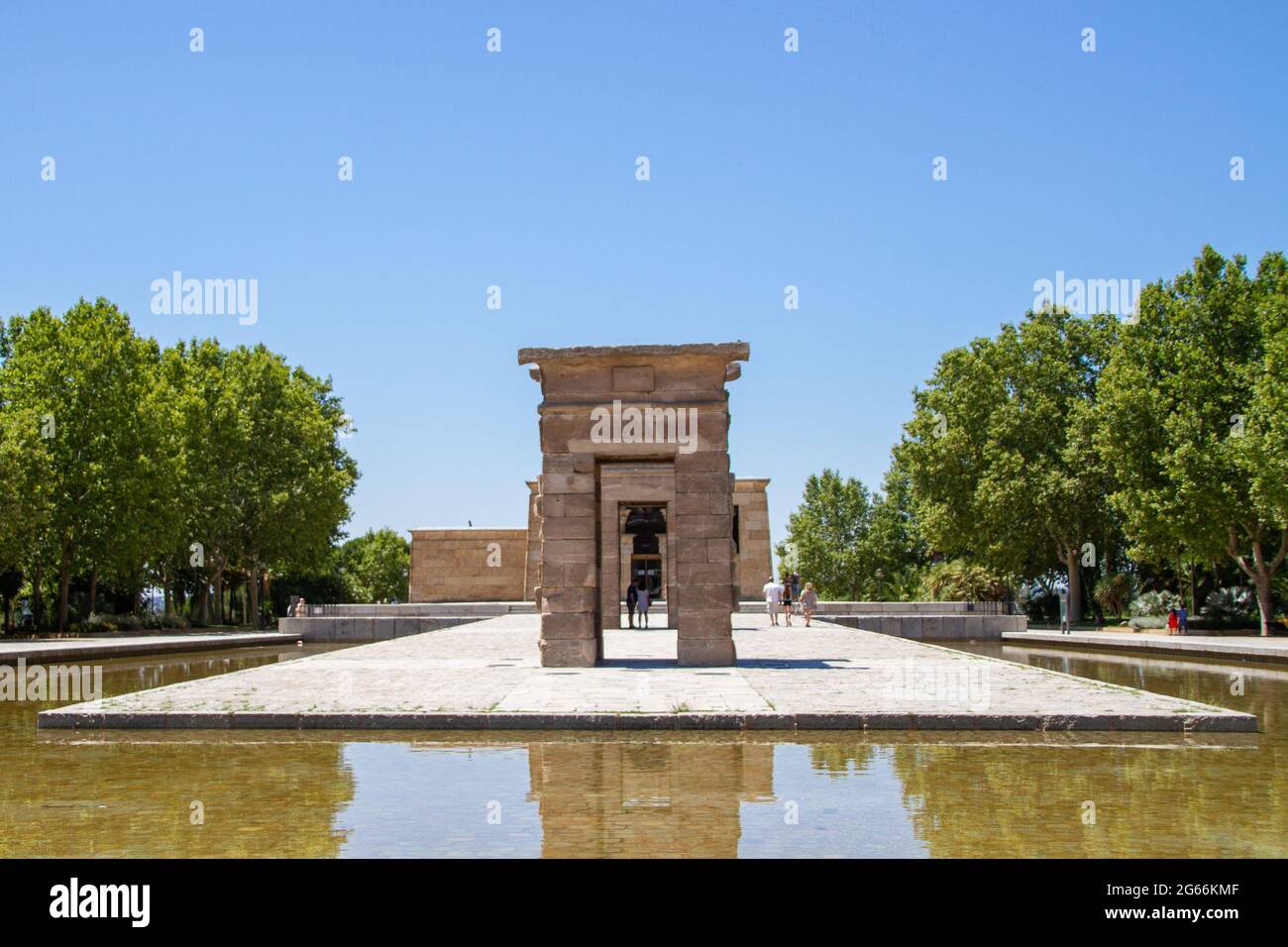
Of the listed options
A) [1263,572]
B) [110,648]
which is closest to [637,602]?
[110,648]

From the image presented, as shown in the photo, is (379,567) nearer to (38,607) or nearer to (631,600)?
(38,607)

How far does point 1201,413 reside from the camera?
33.9 metres

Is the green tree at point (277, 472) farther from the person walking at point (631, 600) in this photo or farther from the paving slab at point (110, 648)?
the person walking at point (631, 600)

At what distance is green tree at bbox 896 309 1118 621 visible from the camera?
42.9 metres

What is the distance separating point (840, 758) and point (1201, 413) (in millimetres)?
29018

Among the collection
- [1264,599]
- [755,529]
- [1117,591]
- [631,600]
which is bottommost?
[1117,591]

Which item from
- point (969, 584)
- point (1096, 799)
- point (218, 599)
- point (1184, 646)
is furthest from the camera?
point (218, 599)

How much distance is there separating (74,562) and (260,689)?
92.4 ft

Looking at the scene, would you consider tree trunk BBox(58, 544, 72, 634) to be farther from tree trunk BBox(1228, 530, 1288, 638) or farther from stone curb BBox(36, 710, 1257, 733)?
tree trunk BBox(1228, 530, 1288, 638)

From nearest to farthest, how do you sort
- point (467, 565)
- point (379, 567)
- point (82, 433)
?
point (82, 433) → point (467, 565) → point (379, 567)

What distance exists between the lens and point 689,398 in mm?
17250

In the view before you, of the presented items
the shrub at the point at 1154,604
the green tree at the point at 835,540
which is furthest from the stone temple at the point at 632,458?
the green tree at the point at 835,540

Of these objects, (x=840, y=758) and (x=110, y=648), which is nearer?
(x=840, y=758)

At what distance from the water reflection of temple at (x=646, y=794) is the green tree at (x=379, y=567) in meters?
74.0
